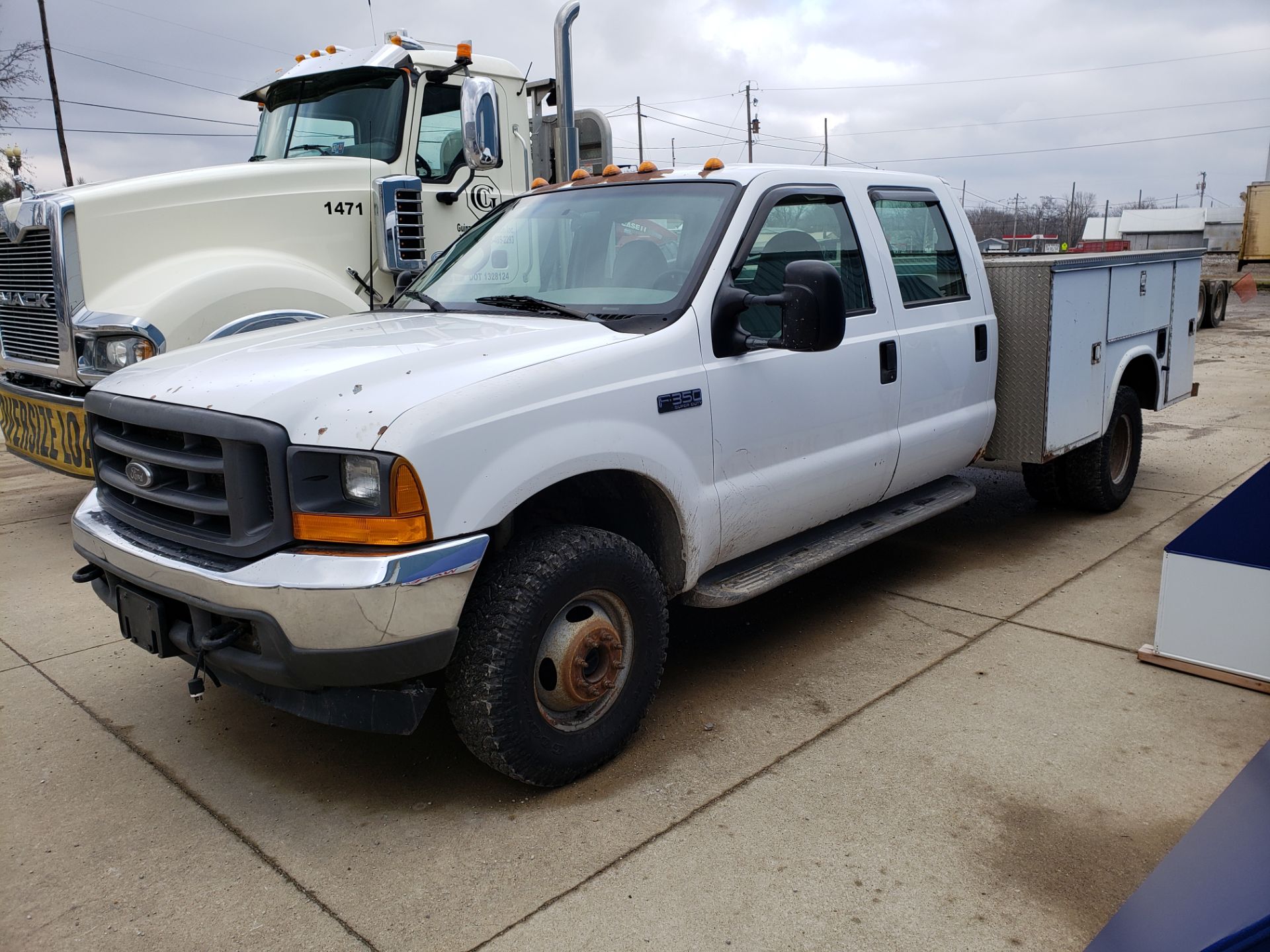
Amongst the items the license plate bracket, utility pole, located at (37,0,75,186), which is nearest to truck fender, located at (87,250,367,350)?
the license plate bracket

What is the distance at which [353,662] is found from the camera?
273 centimetres

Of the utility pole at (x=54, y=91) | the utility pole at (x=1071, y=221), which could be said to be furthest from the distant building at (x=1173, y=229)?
the utility pole at (x=54, y=91)

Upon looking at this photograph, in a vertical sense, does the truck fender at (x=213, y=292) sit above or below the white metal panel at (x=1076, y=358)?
above

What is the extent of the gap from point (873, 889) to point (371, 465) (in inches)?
69.1

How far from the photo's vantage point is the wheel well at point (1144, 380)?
6312mm

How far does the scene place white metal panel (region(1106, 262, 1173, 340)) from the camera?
5781 millimetres

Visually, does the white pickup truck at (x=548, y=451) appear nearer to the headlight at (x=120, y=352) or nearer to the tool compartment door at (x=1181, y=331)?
the headlight at (x=120, y=352)

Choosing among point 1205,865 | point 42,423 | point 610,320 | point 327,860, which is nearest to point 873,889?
point 1205,865

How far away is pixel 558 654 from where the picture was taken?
3.12 meters

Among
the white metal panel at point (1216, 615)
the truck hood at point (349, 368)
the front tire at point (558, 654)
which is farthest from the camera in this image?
the white metal panel at point (1216, 615)

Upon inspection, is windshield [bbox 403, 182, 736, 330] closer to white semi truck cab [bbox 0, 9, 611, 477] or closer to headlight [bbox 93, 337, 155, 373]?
white semi truck cab [bbox 0, 9, 611, 477]

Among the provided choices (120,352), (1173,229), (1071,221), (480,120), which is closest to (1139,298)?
(480,120)

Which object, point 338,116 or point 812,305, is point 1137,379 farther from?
point 338,116

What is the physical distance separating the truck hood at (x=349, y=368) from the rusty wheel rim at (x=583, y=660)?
798 millimetres
